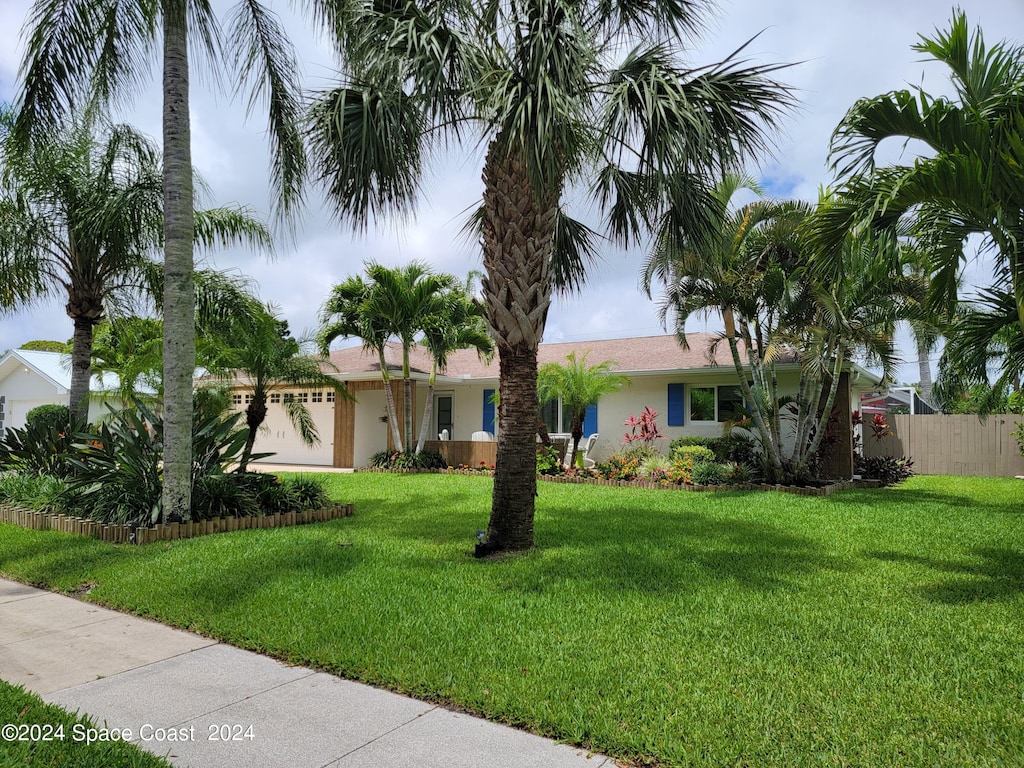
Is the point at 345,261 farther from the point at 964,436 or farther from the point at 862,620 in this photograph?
the point at 964,436

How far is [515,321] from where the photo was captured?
24.5 ft

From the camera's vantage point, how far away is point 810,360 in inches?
507

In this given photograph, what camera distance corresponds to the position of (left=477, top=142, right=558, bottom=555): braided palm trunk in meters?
7.44

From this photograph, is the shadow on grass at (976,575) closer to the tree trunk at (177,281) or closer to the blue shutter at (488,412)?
the tree trunk at (177,281)

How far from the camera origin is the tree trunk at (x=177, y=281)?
8523mm

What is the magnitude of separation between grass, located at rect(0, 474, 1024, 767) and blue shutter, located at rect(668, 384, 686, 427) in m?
8.28

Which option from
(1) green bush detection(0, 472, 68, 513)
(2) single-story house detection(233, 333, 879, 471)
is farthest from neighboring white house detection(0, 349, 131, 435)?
(1) green bush detection(0, 472, 68, 513)

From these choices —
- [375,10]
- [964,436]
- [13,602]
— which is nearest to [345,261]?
[375,10]

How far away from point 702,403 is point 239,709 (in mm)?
15760

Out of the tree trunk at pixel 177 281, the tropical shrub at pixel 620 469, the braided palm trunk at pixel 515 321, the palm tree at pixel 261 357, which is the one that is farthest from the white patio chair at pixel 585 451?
the tree trunk at pixel 177 281

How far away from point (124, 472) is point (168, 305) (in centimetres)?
251

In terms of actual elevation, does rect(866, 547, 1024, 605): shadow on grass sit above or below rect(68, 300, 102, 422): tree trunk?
below

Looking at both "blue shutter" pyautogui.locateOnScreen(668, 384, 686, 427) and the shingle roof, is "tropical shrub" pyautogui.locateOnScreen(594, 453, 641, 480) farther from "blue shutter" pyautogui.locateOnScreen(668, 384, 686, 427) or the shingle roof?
the shingle roof

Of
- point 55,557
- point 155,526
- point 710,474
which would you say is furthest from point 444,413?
point 55,557
